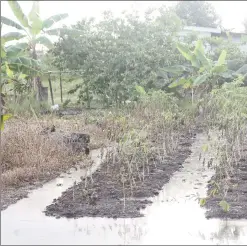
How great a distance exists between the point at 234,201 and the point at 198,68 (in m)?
11.0

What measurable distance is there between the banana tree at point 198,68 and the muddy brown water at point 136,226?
30.2ft

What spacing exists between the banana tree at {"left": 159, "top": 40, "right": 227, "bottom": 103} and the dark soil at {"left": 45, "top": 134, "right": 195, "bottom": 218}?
25.0ft

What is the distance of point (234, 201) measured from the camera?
21.1 feet

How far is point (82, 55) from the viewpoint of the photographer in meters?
19.8

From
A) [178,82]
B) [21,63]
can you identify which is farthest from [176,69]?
[21,63]

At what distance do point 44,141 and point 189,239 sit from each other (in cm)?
433

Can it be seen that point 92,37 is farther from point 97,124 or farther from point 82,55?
point 97,124

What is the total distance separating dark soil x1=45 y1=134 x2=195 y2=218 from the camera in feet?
19.5

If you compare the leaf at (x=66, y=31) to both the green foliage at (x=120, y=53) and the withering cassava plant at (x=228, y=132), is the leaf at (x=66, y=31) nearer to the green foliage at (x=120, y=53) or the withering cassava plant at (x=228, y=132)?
the green foliage at (x=120, y=53)

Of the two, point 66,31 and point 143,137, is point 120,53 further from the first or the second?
point 143,137

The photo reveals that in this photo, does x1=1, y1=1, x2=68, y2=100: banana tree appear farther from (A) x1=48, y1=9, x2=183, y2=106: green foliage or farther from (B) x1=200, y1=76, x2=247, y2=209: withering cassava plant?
(B) x1=200, y1=76, x2=247, y2=209: withering cassava plant

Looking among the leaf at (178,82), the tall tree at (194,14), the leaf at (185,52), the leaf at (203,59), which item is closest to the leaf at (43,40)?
the leaf at (178,82)

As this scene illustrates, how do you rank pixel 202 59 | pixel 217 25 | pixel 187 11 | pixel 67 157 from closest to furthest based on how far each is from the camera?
pixel 67 157 < pixel 202 59 < pixel 187 11 < pixel 217 25

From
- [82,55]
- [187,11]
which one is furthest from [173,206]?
[187,11]
